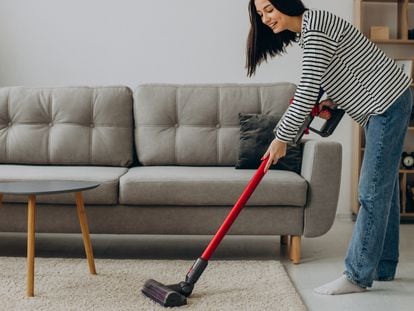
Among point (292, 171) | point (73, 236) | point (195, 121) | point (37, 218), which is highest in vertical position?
point (195, 121)

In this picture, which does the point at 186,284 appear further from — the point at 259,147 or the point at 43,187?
the point at 259,147

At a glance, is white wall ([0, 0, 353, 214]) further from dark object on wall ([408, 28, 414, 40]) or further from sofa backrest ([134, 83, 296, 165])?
sofa backrest ([134, 83, 296, 165])

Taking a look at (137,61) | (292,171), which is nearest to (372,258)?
(292,171)

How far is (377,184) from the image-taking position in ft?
6.61

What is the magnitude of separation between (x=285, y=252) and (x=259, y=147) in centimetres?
54

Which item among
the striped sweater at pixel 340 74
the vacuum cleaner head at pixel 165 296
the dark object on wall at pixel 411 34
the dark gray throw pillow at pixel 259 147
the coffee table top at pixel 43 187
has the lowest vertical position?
the vacuum cleaner head at pixel 165 296

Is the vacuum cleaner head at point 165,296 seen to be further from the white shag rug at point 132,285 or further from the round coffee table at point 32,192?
the round coffee table at point 32,192

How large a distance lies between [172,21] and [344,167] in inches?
59.1

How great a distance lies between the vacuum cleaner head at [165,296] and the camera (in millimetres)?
1877

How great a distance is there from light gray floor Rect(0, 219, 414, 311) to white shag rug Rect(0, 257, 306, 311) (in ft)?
0.42

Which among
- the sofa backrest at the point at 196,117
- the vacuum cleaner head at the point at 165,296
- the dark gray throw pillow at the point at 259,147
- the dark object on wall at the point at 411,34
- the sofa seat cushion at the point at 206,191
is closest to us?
the vacuum cleaner head at the point at 165,296

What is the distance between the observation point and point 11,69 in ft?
12.0

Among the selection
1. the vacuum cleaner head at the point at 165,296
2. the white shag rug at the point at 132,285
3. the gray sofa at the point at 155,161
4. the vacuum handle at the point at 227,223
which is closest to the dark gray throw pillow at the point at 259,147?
the gray sofa at the point at 155,161

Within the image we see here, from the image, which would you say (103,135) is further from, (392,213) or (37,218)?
(392,213)
